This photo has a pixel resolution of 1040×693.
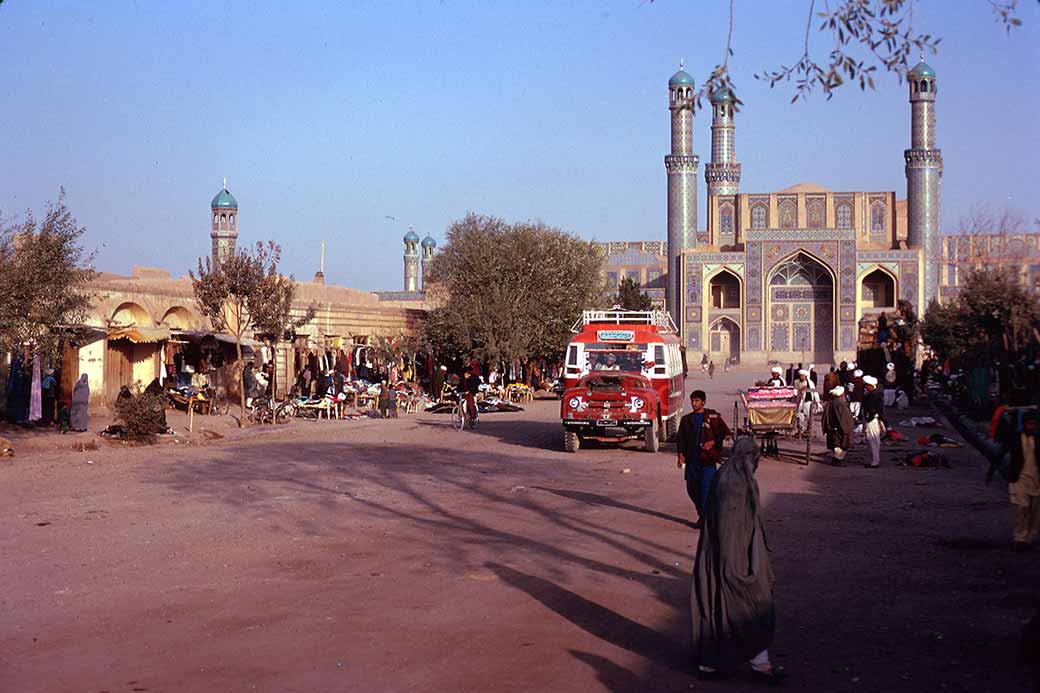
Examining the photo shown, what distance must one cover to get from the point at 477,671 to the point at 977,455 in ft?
49.2

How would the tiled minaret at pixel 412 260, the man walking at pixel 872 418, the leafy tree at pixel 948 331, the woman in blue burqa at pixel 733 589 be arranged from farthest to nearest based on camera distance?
the tiled minaret at pixel 412 260 → the leafy tree at pixel 948 331 → the man walking at pixel 872 418 → the woman in blue burqa at pixel 733 589

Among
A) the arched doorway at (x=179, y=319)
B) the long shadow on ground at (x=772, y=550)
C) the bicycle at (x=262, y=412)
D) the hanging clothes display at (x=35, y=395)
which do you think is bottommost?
the long shadow on ground at (x=772, y=550)

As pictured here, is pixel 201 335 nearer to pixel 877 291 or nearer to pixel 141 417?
pixel 141 417

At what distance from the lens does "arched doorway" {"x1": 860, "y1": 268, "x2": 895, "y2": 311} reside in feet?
243

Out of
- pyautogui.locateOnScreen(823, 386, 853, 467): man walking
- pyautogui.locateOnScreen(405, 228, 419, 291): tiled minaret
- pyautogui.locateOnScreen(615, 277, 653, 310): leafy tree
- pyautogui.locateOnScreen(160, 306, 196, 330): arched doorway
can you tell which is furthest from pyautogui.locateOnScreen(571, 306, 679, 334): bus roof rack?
pyautogui.locateOnScreen(405, 228, 419, 291): tiled minaret

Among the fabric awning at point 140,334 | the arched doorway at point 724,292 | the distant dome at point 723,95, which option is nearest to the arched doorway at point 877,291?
the arched doorway at point 724,292

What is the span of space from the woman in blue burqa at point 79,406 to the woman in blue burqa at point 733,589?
17688mm

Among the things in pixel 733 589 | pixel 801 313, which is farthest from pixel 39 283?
pixel 801 313

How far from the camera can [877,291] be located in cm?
7519

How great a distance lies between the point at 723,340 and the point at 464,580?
6910cm

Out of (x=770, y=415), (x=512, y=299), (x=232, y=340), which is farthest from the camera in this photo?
(x=512, y=299)

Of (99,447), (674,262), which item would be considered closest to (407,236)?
(674,262)

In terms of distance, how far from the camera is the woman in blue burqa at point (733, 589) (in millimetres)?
5977

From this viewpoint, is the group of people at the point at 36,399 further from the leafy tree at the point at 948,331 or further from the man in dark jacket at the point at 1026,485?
the leafy tree at the point at 948,331
